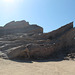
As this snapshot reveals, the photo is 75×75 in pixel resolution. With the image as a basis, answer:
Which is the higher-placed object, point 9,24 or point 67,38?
point 9,24

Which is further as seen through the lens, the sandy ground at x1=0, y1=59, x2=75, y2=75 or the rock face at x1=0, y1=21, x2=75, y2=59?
the rock face at x1=0, y1=21, x2=75, y2=59

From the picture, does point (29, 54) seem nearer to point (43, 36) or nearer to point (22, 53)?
point (22, 53)

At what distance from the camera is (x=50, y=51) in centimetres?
1505

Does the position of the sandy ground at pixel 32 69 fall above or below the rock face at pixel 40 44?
below

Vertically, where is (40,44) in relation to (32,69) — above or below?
above

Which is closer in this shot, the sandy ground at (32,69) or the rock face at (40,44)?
the sandy ground at (32,69)

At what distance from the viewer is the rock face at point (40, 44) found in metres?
12.3

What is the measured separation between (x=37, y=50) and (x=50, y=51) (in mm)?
2723

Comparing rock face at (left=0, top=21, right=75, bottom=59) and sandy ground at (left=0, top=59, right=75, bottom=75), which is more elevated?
rock face at (left=0, top=21, right=75, bottom=59)

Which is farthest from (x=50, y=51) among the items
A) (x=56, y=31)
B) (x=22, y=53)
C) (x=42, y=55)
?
(x=56, y=31)

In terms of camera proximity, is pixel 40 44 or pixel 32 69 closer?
pixel 32 69

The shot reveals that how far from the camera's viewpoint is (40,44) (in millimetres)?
14562

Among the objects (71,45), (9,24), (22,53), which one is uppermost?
(9,24)

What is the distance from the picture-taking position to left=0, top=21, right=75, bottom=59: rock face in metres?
12.3
